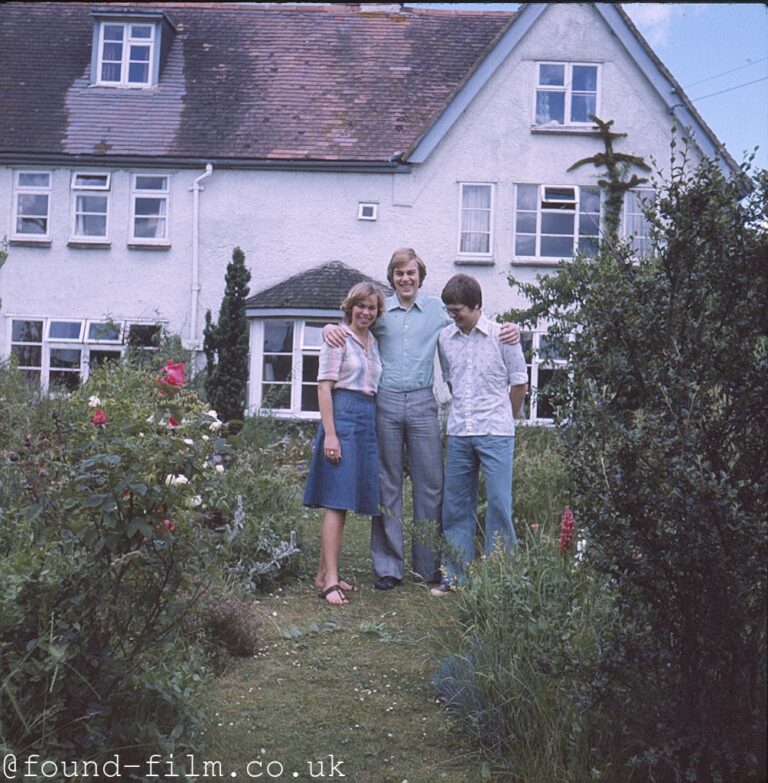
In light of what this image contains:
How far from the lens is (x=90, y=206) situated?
19719mm

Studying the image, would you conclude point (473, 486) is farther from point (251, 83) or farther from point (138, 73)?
point (138, 73)

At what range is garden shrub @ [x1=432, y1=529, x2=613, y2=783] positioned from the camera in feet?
10.8

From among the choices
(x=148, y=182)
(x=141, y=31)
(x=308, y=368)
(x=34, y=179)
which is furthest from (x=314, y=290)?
(x=141, y=31)

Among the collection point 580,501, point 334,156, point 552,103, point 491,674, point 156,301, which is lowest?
point 491,674

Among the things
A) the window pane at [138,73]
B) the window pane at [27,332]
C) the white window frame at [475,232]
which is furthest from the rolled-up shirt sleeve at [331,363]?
the window pane at [138,73]

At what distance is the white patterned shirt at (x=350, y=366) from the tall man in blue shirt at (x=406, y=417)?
150 millimetres

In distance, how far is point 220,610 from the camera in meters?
4.62

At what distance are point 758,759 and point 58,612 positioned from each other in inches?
84.6

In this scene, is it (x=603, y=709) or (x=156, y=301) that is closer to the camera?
(x=603, y=709)

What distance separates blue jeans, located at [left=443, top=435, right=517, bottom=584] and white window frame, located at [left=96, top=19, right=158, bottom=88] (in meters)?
16.6

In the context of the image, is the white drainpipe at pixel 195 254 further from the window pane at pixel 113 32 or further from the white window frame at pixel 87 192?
the window pane at pixel 113 32

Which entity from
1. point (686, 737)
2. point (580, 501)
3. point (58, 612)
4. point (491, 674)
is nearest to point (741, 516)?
point (580, 501)

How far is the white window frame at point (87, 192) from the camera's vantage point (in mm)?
19516

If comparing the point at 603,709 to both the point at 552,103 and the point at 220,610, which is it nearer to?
the point at 220,610
